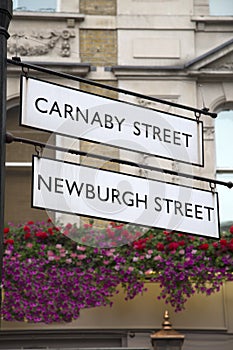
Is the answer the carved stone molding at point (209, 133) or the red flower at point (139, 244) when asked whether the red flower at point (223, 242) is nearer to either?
the red flower at point (139, 244)

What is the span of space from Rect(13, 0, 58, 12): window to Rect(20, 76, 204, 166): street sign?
23.4ft

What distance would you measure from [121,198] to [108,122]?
511 mm

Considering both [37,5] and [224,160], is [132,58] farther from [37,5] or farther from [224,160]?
[224,160]

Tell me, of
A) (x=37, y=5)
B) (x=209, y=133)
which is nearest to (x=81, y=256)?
(x=209, y=133)

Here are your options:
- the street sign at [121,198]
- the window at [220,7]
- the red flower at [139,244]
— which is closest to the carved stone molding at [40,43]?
the window at [220,7]

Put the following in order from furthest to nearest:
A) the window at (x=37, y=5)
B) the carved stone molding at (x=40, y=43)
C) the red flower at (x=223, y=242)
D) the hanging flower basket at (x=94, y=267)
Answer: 1. the window at (x=37, y=5)
2. the carved stone molding at (x=40, y=43)
3. the red flower at (x=223, y=242)
4. the hanging flower basket at (x=94, y=267)

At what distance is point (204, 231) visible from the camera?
16.3 ft

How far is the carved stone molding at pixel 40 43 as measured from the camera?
11.5 m

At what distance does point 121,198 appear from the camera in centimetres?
479

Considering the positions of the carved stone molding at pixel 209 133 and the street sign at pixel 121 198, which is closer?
the street sign at pixel 121 198

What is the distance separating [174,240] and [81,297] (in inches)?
53.2

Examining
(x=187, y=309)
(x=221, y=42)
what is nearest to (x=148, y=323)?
(x=187, y=309)

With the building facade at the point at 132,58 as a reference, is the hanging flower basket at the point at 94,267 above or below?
below

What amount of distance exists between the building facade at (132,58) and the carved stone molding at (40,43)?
15mm
